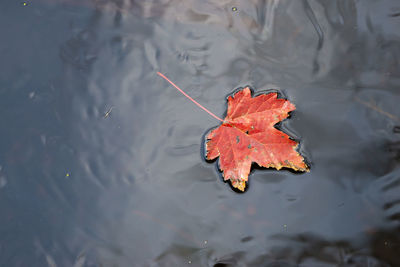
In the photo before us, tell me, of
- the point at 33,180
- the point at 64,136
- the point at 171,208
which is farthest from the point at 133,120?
the point at 33,180

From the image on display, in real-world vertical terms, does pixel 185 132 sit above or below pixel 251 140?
below

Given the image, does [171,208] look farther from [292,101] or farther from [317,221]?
[292,101]

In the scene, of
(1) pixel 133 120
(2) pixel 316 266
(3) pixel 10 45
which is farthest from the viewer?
(3) pixel 10 45

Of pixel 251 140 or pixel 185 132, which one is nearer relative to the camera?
pixel 251 140
